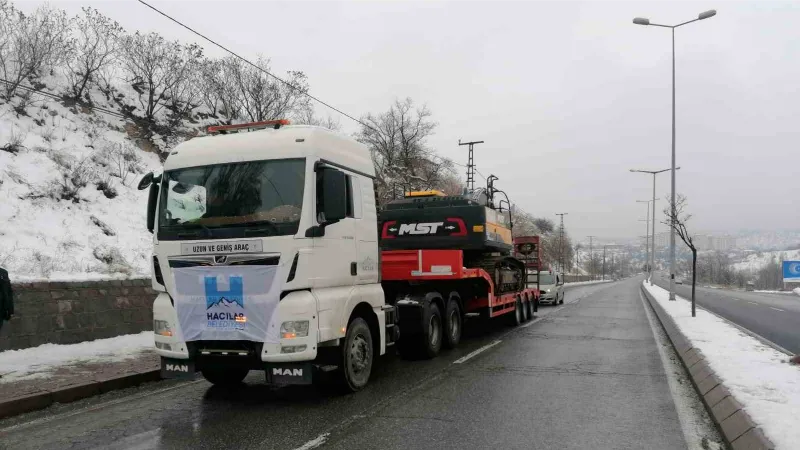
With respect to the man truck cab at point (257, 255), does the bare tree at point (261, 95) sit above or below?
above

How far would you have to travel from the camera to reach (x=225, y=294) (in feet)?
19.6

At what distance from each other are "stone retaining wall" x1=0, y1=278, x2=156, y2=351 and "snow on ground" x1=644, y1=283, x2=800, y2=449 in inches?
375

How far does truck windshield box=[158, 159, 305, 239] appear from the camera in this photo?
6.00m

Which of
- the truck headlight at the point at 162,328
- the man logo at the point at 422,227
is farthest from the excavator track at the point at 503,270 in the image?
the truck headlight at the point at 162,328

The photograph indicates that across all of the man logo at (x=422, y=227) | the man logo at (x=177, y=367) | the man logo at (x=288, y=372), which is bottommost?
the man logo at (x=177, y=367)

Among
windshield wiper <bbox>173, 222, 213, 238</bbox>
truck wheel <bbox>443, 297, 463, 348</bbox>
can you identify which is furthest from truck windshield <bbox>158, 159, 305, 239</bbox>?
truck wheel <bbox>443, 297, 463, 348</bbox>

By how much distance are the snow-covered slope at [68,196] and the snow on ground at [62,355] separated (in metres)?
1.36

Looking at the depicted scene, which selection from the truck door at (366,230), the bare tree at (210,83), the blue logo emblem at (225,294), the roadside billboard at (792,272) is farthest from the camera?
the bare tree at (210,83)

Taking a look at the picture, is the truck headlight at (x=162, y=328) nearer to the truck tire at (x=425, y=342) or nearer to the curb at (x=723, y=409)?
the truck tire at (x=425, y=342)

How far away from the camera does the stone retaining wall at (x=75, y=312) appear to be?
27.4ft

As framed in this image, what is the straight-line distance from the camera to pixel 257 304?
5852 mm

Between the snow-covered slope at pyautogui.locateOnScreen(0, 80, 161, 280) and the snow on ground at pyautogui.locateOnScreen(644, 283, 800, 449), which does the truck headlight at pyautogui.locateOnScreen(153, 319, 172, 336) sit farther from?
the snow on ground at pyautogui.locateOnScreen(644, 283, 800, 449)

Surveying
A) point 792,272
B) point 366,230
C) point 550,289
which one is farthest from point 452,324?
point 792,272

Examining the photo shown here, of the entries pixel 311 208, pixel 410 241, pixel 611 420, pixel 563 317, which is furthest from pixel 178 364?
pixel 563 317
